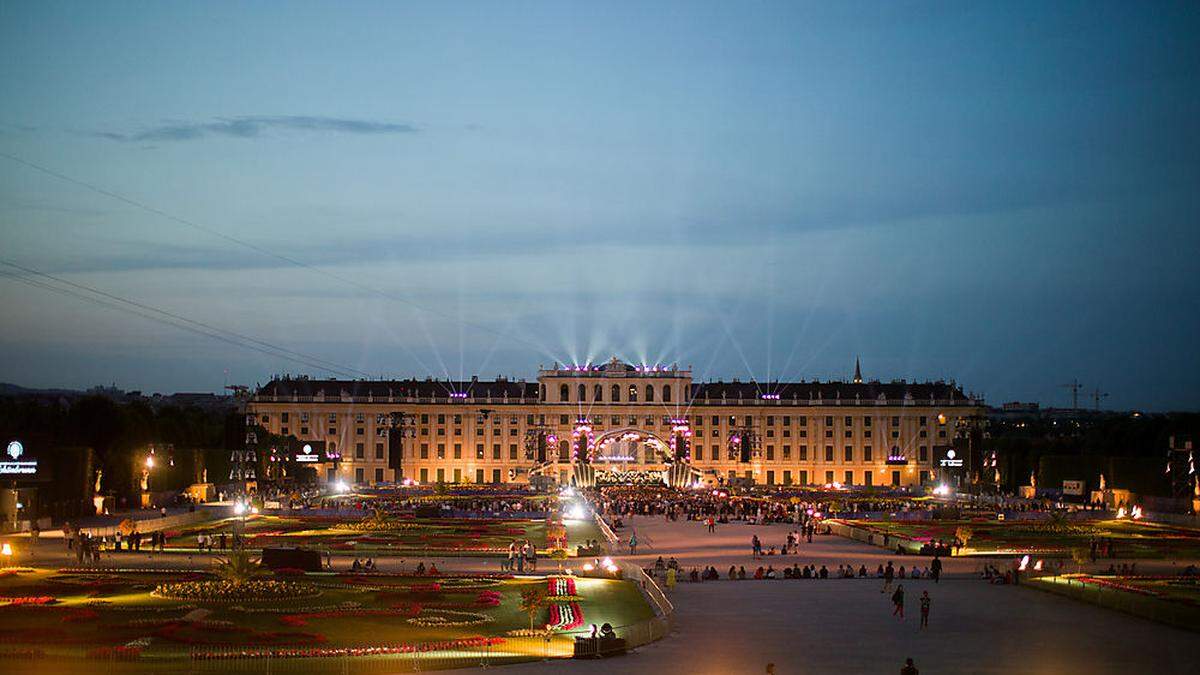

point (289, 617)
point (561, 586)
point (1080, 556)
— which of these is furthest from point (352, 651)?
point (1080, 556)

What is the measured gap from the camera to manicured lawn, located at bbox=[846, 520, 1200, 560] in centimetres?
6406

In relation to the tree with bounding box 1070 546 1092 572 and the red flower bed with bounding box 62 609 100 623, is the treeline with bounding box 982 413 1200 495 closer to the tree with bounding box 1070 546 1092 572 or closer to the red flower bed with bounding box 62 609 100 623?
the tree with bounding box 1070 546 1092 572

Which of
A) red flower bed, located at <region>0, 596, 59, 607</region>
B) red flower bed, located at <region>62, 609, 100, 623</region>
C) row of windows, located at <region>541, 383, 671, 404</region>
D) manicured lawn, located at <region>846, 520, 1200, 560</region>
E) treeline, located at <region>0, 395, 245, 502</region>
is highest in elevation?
row of windows, located at <region>541, 383, 671, 404</region>

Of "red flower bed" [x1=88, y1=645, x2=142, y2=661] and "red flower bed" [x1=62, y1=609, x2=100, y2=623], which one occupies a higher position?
"red flower bed" [x1=62, y1=609, x2=100, y2=623]

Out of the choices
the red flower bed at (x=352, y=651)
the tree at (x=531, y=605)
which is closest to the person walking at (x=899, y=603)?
the tree at (x=531, y=605)

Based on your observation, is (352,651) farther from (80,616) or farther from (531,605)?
(80,616)

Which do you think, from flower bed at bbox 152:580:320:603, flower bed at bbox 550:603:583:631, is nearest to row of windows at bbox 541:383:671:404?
flower bed at bbox 152:580:320:603

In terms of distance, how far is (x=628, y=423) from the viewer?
165875 millimetres

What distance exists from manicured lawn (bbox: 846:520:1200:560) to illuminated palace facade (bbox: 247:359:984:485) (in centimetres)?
7398

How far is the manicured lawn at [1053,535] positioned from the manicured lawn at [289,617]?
24457mm

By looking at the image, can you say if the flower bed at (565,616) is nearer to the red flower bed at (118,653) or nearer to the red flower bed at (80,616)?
the red flower bed at (118,653)

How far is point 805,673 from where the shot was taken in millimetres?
33656

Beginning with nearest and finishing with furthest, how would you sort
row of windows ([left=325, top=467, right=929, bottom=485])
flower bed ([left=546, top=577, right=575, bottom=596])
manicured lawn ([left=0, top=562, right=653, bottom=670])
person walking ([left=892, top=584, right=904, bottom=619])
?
manicured lawn ([left=0, top=562, right=653, bottom=670]) < person walking ([left=892, top=584, right=904, bottom=619]) < flower bed ([left=546, top=577, right=575, bottom=596]) < row of windows ([left=325, top=467, right=929, bottom=485])

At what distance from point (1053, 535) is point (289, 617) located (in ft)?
152
